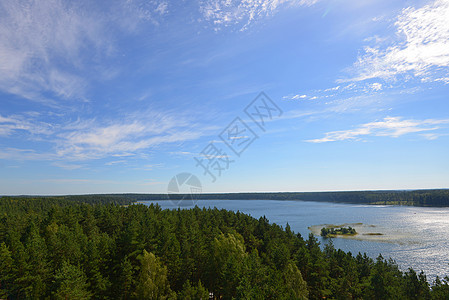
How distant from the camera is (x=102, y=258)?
141ft

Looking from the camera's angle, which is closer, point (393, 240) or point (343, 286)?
point (343, 286)

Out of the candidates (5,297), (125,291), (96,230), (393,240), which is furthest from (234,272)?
(393,240)

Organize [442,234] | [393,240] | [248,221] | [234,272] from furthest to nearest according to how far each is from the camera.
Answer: [442,234], [393,240], [248,221], [234,272]

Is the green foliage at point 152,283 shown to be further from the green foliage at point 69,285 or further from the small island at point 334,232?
the small island at point 334,232

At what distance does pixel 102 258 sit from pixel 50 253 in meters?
9.92

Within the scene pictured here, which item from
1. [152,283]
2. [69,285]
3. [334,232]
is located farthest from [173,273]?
[334,232]

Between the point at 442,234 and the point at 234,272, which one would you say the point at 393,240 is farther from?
the point at 234,272

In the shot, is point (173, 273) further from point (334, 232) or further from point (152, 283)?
point (334, 232)

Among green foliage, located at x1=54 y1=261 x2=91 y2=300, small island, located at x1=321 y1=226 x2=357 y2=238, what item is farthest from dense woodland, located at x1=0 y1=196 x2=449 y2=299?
small island, located at x1=321 y1=226 x2=357 y2=238

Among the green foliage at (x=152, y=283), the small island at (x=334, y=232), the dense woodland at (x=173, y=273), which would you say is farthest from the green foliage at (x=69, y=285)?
the small island at (x=334, y=232)

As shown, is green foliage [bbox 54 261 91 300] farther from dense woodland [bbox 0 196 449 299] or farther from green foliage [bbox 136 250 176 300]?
green foliage [bbox 136 250 176 300]

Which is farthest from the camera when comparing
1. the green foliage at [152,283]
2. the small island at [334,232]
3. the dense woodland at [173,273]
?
the small island at [334,232]

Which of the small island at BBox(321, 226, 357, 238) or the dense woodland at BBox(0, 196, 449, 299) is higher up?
the dense woodland at BBox(0, 196, 449, 299)

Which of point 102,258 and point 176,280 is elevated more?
point 102,258
